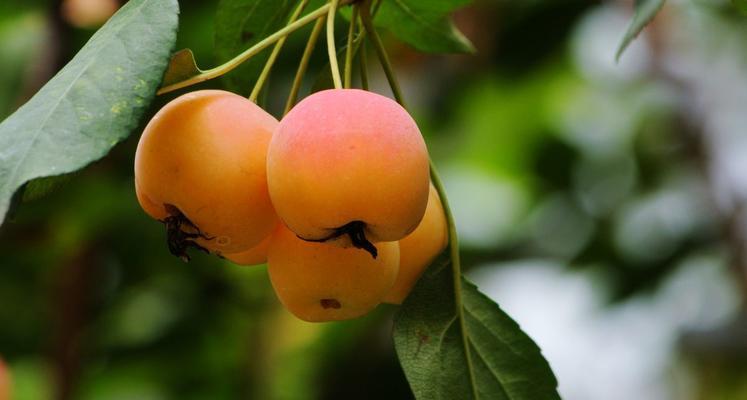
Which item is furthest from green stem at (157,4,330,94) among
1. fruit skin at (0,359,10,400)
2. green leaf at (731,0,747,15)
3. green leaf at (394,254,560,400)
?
fruit skin at (0,359,10,400)

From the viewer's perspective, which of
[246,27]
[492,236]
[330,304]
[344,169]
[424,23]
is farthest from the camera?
[492,236]

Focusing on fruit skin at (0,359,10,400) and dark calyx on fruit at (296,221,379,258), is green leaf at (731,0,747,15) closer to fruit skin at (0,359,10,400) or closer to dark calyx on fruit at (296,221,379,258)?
dark calyx on fruit at (296,221,379,258)

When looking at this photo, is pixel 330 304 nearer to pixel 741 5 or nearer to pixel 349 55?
pixel 349 55

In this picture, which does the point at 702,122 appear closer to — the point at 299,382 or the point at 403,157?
the point at 299,382

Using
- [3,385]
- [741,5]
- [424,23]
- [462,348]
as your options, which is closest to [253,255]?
[462,348]

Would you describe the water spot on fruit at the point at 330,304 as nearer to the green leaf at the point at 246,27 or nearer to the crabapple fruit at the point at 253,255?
the crabapple fruit at the point at 253,255
